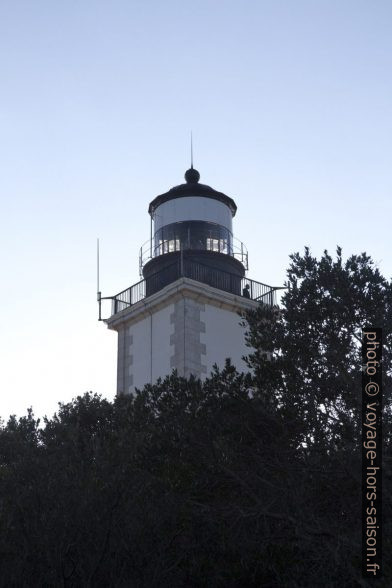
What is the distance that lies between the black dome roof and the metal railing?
2562 mm

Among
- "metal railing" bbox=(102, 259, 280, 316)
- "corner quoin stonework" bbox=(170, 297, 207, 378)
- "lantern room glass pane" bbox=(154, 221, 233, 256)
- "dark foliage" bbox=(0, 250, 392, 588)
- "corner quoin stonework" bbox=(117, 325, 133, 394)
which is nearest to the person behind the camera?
"dark foliage" bbox=(0, 250, 392, 588)

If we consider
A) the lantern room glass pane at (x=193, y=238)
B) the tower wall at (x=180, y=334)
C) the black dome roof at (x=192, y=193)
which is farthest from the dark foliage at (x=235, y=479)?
the black dome roof at (x=192, y=193)

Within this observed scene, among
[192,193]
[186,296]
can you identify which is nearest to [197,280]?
[186,296]

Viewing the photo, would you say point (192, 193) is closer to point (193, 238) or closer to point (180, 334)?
point (193, 238)

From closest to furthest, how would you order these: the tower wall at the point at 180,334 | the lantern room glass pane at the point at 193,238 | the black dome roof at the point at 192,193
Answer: the tower wall at the point at 180,334
the lantern room glass pane at the point at 193,238
the black dome roof at the point at 192,193

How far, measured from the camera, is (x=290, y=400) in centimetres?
1328

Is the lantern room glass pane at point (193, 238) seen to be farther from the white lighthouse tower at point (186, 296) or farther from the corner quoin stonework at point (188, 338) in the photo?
the corner quoin stonework at point (188, 338)

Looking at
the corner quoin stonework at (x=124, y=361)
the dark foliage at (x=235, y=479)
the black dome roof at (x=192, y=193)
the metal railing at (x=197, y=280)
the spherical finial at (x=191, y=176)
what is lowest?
the dark foliage at (x=235, y=479)

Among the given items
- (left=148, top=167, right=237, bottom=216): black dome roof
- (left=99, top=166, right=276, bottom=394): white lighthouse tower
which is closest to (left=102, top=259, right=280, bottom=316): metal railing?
(left=99, top=166, right=276, bottom=394): white lighthouse tower

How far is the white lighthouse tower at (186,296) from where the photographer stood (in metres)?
25.0

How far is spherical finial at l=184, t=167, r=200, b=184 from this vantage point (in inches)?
1127

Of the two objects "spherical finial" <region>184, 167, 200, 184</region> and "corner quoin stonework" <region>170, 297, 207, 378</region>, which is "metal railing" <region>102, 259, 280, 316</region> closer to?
"corner quoin stonework" <region>170, 297, 207, 378</region>

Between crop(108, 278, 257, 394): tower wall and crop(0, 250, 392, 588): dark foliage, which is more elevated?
crop(108, 278, 257, 394): tower wall

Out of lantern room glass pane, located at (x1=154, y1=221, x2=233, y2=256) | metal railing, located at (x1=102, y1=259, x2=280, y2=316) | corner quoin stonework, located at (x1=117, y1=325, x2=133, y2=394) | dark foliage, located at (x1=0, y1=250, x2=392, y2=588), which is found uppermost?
lantern room glass pane, located at (x1=154, y1=221, x2=233, y2=256)
